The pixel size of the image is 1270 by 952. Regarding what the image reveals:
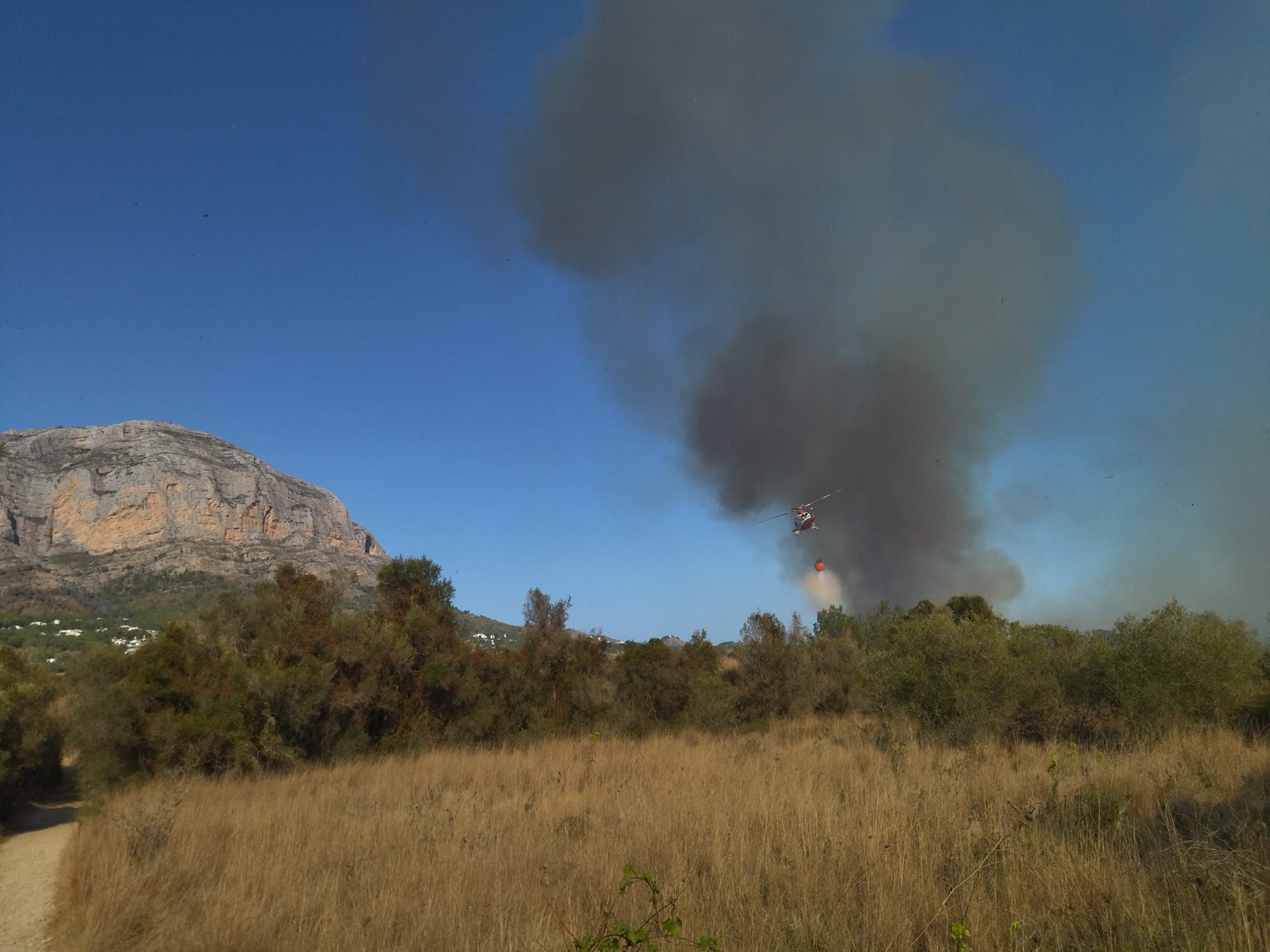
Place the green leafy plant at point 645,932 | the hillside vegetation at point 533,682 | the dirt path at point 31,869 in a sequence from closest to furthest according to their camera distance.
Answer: the green leafy plant at point 645,932 < the dirt path at point 31,869 < the hillside vegetation at point 533,682

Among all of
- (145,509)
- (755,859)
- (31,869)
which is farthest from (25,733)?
(145,509)

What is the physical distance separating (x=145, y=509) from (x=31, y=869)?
280 ft

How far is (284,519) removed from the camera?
92750mm

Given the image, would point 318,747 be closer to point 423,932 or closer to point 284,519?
point 423,932

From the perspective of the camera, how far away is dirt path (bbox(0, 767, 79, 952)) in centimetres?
684

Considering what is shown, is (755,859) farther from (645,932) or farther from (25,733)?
(25,733)

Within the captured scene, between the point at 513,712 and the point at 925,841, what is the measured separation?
1630 cm

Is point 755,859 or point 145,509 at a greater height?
point 145,509

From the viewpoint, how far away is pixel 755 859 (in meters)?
5.32

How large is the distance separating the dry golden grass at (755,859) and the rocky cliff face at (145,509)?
62660 millimetres

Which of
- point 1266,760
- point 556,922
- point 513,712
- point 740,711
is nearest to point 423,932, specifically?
point 556,922

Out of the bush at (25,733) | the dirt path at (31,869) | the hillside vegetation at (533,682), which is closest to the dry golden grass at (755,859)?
the dirt path at (31,869)

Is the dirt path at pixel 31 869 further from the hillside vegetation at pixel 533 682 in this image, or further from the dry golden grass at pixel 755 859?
the hillside vegetation at pixel 533 682

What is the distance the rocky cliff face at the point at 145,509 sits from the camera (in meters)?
66.9
